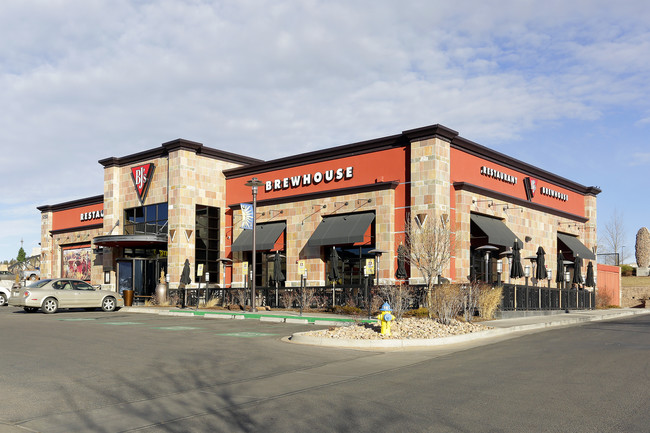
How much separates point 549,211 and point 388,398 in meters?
31.3

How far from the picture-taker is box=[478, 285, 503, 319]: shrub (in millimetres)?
22844

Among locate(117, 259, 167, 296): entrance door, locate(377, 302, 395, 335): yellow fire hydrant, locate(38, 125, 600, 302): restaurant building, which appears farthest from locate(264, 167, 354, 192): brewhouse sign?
locate(377, 302, 395, 335): yellow fire hydrant

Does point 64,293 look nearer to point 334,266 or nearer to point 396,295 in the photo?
point 334,266

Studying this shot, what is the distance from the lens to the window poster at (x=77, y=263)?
147 ft

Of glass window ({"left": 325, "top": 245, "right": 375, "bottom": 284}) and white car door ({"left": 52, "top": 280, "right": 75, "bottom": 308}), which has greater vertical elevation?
glass window ({"left": 325, "top": 245, "right": 375, "bottom": 284})

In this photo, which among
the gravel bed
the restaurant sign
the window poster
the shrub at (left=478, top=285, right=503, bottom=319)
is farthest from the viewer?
the window poster

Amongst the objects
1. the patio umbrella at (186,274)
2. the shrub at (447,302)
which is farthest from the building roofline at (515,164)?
the patio umbrella at (186,274)

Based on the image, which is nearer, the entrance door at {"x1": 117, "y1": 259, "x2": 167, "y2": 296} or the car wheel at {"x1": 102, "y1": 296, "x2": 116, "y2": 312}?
the car wheel at {"x1": 102, "y1": 296, "x2": 116, "y2": 312}

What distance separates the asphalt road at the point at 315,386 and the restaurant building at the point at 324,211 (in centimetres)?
1303

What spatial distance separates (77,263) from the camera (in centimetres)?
4612

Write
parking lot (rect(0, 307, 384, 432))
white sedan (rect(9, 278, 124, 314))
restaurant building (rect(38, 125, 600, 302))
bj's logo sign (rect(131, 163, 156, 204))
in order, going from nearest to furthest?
1. parking lot (rect(0, 307, 384, 432))
2. white sedan (rect(9, 278, 124, 314))
3. restaurant building (rect(38, 125, 600, 302))
4. bj's logo sign (rect(131, 163, 156, 204))

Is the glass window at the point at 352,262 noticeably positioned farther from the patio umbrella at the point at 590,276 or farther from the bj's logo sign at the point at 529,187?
the patio umbrella at the point at 590,276

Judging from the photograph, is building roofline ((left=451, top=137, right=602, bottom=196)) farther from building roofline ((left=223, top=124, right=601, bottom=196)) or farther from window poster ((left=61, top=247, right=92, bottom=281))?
window poster ((left=61, top=247, right=92, bottom=281))

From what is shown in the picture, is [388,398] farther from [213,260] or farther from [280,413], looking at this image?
[213,260]
